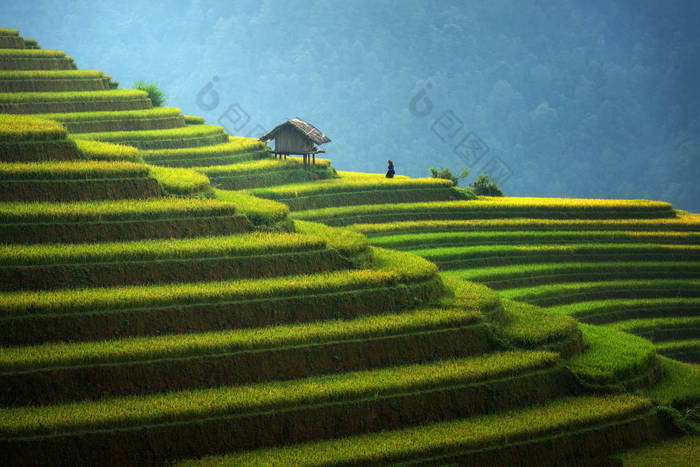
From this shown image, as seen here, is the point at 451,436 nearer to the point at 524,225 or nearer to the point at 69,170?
the point at 69,170

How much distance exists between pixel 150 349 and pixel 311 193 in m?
17.5

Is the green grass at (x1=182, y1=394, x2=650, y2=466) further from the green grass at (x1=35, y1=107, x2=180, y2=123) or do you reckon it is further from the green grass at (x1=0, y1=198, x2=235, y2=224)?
the green grass at (x1=35, y1=107, x2=180, y2=123)

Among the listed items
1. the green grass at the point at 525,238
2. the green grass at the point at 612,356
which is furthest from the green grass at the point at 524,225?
the green grass at the point at 612,356

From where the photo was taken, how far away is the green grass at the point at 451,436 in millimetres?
14656

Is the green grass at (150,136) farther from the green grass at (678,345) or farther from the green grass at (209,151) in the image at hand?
the green grass at (678,345)

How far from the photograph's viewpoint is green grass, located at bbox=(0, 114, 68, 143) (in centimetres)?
2002

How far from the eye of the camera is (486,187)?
131ft

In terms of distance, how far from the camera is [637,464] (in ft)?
54.7

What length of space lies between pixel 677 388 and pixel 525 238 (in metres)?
13.0

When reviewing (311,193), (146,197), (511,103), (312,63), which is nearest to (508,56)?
(511,103)

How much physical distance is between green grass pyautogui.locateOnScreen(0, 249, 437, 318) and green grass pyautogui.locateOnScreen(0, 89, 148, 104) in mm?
17527

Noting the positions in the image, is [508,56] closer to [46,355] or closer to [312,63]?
[312,63]

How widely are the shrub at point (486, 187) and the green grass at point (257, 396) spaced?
22.2m

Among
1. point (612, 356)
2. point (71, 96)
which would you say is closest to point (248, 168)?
point (71, 96)
